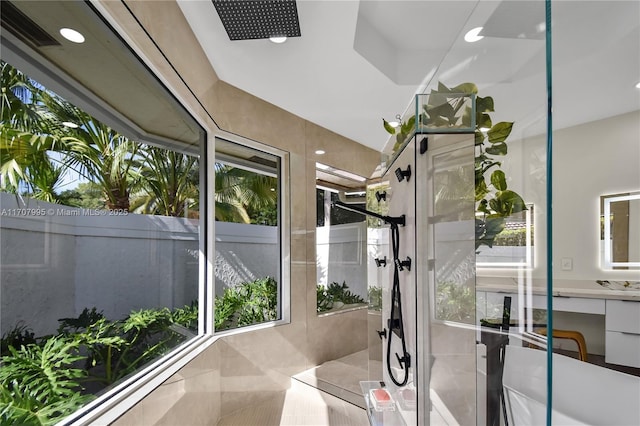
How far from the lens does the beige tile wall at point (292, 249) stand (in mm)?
1632

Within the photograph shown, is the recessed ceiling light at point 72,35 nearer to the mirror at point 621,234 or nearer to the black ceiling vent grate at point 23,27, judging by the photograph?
the black ceiling vent grate at point 23,27

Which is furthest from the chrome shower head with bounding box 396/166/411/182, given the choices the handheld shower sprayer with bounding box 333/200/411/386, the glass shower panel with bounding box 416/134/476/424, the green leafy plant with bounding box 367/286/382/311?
the green leafy plant with bounding box 367/286/382/311

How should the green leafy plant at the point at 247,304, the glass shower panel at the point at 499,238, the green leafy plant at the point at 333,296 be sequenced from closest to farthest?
the glass shower panel at the point at 499,238
the green leafy plant at the point at 247,304
the green leafy plant at the point at 333,296

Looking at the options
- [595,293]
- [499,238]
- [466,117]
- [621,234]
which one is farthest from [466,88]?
[621,234]

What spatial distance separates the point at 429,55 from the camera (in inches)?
97.0

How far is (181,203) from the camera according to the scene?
2.14 meters

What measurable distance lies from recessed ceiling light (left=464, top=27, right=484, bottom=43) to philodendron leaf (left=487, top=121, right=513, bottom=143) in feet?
0.99

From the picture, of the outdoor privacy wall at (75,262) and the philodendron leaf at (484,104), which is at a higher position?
the philodendron leaf at (484,104)

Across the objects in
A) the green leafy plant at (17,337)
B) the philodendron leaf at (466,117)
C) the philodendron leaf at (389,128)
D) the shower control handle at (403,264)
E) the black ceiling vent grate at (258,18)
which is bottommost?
the green leafy plant at (17,337)

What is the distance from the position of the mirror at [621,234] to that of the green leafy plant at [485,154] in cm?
184

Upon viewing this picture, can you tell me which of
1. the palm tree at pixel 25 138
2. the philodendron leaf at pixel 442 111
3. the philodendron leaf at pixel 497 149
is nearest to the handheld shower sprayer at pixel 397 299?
the philodendron leaf at pixel 442 111

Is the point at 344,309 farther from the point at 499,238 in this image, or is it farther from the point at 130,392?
the point at 499,238

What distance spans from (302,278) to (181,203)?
146 cm

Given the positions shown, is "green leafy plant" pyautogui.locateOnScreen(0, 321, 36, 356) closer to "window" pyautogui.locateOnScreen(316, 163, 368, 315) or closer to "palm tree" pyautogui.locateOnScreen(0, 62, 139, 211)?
"palm tree" pyautogui.locateOnScreen(0, 62, 139, 211)
